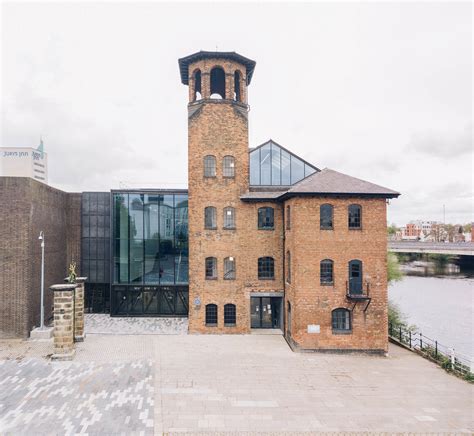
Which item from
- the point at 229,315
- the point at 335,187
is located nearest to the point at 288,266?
the point at 229,315

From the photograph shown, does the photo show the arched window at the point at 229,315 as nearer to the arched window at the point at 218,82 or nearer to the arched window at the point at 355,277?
the arched window at the point at 355,277

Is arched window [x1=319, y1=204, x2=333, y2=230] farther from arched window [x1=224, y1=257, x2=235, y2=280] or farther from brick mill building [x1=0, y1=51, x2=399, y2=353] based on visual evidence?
arched window [x1=224, y1=257, x2=235, y2=280]

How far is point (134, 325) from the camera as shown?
2255cm

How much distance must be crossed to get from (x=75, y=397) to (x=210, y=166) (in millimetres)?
13487

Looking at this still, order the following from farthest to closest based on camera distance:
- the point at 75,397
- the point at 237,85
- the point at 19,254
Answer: the point at 237,85
the point at 19,254
the point at 75,397

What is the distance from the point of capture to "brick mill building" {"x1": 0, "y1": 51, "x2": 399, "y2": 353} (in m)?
17.8

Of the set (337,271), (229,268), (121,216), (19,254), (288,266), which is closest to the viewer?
(337,271)

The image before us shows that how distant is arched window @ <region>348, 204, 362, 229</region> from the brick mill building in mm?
66

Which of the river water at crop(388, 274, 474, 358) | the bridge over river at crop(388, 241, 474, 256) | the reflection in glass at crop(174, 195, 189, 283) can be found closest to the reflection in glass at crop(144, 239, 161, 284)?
the reflection in glass at crop(174, 195, 189, 283)

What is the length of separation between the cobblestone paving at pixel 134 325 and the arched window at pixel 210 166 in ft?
31.8

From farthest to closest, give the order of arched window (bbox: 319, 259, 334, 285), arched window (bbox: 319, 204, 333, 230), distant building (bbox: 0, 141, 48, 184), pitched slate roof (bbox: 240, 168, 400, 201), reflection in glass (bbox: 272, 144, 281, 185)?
1. distant building (bbox: 0, 141, 48, 184)
2. reflection in glass (bbox: 272, 144, 281, 185)
3. arched window (bbox: 319, 204, 333, 230)
4. arched window (bbox: 319, 259, 334, 285)
5. pitched slate roof (bbox: 240, 168, 400, 201)

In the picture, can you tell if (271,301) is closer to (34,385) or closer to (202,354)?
(202,354)

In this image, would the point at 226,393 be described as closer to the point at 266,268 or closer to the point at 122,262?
the point at 266,268

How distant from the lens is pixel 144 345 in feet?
60.8
